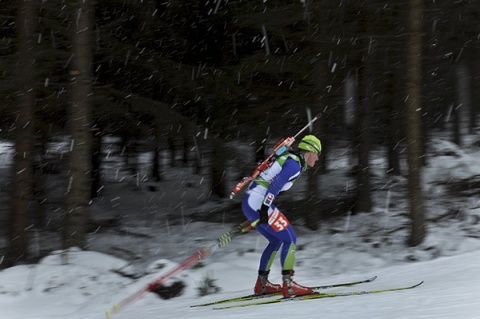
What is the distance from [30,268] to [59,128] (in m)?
6.09

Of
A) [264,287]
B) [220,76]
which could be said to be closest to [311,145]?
[264,287]

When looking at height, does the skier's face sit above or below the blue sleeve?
above

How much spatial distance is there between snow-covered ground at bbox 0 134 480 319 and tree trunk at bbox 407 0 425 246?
614 millimetres

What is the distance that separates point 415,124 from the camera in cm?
1408

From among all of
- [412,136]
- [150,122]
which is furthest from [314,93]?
[150,122]

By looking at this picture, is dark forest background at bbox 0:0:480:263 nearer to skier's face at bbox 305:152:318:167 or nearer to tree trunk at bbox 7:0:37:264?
tree trunk at bbox 7:0:37:264

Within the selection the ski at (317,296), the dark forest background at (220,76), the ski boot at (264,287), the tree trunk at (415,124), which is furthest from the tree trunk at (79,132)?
the tree trunk at (415,124)

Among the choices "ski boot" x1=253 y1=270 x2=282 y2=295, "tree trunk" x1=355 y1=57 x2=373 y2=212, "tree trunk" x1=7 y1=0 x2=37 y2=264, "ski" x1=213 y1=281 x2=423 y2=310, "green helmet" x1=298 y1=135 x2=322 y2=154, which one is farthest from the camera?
"tree trunk" x1=355 y1=57 x2=373 y2=212

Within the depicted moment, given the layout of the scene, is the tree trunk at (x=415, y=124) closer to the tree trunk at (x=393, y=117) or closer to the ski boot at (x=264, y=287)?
the tree trunk at (x=393, y=117)

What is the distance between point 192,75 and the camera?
17.3 m

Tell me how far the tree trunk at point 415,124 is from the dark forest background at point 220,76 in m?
0.03

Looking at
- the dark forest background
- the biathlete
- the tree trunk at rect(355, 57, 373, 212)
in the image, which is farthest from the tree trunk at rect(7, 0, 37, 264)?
the tree trunk at rect(355, 57, 373, 212)

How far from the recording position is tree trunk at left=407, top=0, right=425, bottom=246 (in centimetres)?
1379

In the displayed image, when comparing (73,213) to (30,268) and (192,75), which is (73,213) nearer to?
(30,268)
